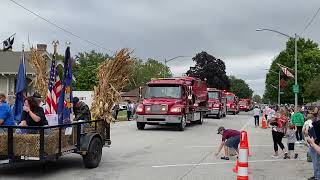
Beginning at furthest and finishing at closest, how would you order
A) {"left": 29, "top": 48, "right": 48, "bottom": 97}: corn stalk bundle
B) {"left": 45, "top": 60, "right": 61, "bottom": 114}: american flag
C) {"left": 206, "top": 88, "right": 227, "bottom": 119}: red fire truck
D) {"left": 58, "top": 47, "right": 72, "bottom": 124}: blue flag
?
{"left": 206, "top": 88, "right": 227, "bottom": 119}: red fire truck, {"left": 29, "top": 48, "right": 48, "bottom": 97}: corn stalk bundle, {"left": 45, "top": 60, "right": 61, "bottom": 114}: american flag, {"left": 58, "top": 47, "right": 72, "bottom": 124}: blue flag

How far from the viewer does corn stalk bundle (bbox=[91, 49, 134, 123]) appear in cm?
1293

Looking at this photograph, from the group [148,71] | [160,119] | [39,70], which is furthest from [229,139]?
[148,71]

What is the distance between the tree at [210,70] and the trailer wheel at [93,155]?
82914 millimetres

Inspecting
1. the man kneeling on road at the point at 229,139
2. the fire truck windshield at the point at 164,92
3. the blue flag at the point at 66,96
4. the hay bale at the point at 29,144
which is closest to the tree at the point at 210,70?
the fire truck windshield at the point at 164,92

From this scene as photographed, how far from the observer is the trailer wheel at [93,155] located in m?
11.5

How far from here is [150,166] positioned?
12539 mm

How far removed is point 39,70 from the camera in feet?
42.5

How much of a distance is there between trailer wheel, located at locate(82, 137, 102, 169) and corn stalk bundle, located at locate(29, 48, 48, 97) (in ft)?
7.49

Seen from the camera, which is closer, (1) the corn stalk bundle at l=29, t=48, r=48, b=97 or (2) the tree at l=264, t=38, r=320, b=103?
(1) the corn stalk bundle at l=29, t=48, r=48, b=97

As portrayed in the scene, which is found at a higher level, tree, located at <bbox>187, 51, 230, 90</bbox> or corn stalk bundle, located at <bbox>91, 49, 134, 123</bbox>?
tree, located at <bbox>187, 51, 230, 90</bbox>

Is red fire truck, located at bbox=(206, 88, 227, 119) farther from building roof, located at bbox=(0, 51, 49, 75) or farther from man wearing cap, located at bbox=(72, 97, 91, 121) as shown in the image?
man wearing cap, located at bbox=(72, 97, 91, 121)

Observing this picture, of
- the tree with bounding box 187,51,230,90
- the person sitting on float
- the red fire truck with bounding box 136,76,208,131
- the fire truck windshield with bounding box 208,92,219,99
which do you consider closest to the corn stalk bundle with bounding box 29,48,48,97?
the person sitting on float

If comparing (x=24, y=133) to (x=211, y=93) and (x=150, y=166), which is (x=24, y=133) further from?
(x=211, y=93)

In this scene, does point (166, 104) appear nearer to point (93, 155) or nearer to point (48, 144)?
point (93, 155)
